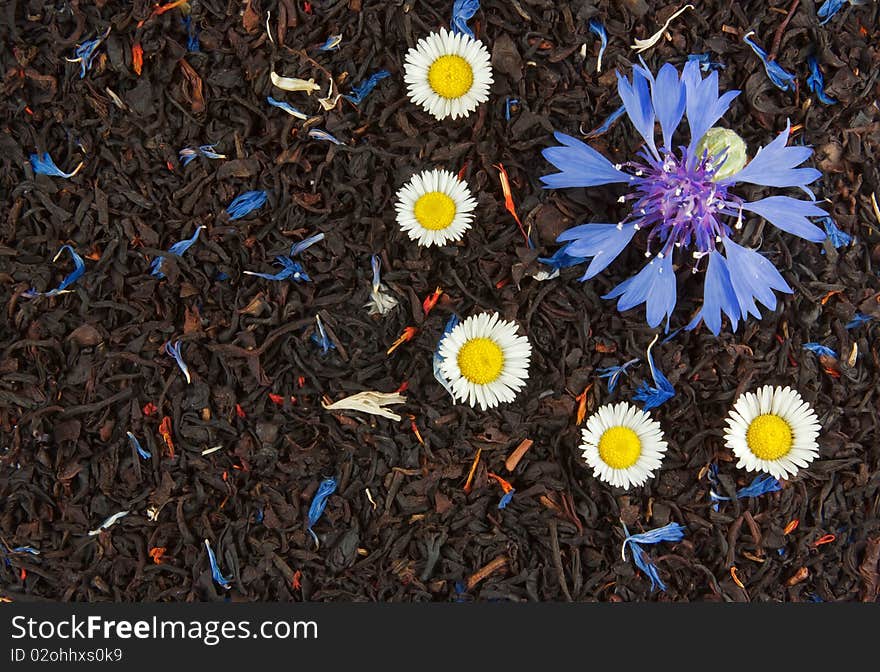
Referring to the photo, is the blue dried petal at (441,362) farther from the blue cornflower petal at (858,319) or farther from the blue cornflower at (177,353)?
the blue cornflower petal at (858,319)

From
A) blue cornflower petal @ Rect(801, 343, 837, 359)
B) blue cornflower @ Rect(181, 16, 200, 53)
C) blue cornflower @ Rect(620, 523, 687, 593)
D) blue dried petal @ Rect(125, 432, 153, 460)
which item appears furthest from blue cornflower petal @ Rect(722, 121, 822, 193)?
blue dried petal @ Rect(125, 432, 153, 460)

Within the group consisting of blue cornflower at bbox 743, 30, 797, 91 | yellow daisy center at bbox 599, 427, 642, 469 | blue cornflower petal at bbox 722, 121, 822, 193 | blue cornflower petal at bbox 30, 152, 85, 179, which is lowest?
yellow daisy center at bbox 599, 427, 642, 469

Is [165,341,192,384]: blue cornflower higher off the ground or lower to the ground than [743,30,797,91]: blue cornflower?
lower

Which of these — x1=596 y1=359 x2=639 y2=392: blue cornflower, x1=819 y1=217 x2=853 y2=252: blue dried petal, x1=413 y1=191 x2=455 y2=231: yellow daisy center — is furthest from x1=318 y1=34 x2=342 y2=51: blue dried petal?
x1=819 y1=217 x2=853 y2=252: blue dried petal

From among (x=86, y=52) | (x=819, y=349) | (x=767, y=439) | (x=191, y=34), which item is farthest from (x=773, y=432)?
(x=86, y=52)

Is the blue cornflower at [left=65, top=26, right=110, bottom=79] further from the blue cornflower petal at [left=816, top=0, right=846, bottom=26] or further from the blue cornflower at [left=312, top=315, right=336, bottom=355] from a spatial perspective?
the blue cornflower petal at [left=816, top=0, right=846, bottom=26]
